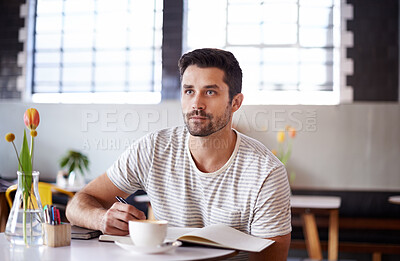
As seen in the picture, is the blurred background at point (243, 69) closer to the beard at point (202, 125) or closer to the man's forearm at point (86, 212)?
the beard at point (202, 125)

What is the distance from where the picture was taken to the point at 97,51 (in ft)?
21.0

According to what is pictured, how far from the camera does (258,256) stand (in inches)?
55.8

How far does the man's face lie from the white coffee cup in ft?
1.85

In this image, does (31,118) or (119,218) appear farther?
(119,218)

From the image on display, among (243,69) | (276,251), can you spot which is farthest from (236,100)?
(243,69)

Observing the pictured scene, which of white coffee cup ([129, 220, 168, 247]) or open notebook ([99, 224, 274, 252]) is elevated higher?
white coffee cup ([129, 220, 168, 247])

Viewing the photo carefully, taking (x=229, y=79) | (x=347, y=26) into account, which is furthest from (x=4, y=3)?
(x=229, y=79)

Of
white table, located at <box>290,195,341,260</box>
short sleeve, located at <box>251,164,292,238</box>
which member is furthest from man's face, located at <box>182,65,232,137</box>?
white table, located at <box>290,195,341,260</box>

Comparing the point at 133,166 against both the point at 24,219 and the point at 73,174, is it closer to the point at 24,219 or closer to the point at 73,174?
the point at 24,219

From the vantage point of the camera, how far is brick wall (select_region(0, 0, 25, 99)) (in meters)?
6.30

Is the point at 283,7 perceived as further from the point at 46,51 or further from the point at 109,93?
the point at 46,51

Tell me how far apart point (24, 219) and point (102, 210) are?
0.95 feet

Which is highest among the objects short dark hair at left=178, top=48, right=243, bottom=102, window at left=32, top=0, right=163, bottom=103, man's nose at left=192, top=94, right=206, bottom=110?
window at left=32, top=0, right=163, bottom=103

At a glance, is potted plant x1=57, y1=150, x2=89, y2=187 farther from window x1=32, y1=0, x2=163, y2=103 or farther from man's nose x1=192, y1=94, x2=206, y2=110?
man's nose x1=192, y1=94, x2=206, y2=110
